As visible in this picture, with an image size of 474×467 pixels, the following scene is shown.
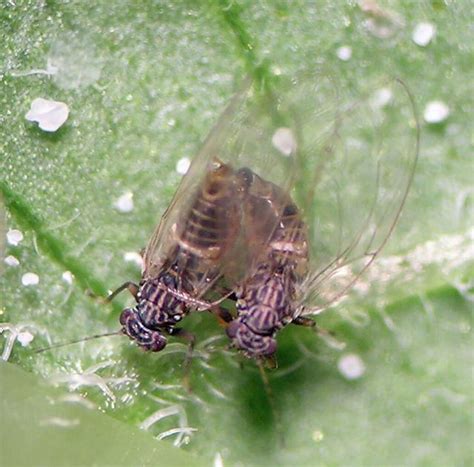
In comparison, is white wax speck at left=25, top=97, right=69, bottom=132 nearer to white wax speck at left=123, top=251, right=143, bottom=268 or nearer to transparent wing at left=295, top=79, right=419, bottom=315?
white wax speck at left=123, top=251, right=143, bottom=268

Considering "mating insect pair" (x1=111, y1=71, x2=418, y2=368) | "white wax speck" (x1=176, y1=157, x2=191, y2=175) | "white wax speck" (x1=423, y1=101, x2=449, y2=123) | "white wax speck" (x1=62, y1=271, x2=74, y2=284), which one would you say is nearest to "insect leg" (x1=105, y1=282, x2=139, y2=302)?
"mating insect pair" (x1=111, y1=71, x2=418, y2=368)

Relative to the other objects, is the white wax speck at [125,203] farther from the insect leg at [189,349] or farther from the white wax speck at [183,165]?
the insect leg at [189,349]

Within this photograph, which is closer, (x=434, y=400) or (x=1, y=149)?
(x=434, y=400)

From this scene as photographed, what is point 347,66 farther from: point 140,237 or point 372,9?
point 140,237

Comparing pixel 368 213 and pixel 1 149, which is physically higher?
pixel 1 149

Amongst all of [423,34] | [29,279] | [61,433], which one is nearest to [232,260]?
[29,279]

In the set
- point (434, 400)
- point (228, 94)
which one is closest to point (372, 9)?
point (228, 94)

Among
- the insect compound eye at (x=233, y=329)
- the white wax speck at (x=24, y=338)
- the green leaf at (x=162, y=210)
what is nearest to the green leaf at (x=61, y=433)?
the green leaf at (x=162, y=210)
